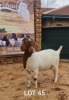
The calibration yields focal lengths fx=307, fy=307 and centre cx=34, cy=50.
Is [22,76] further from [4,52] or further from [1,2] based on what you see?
[1,2]

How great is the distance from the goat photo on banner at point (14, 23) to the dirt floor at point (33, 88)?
1722mm

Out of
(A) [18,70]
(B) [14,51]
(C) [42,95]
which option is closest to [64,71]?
(A) [18,70]

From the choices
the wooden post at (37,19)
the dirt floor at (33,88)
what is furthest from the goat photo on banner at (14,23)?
the dirt floor at (33,88)

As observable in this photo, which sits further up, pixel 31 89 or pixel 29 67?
pixel 29 67

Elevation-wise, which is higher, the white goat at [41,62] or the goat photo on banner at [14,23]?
the goat photo on banner at [14,23]

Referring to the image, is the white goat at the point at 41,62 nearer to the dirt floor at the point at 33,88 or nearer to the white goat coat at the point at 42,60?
the white goat coat at the point at 42,60

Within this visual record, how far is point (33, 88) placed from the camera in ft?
25.0

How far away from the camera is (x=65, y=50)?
44.3ft

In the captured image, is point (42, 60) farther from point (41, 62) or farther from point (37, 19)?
point (37, 19)

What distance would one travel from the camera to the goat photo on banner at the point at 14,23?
37.8ft

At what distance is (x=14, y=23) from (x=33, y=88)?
15.4 ft

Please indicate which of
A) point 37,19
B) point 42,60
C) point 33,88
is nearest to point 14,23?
point 37,19

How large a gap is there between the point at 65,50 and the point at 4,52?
3170 mm

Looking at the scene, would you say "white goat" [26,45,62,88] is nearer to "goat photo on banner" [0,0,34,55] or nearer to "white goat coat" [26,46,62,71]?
"white goat coat" [26,46,62,71]
